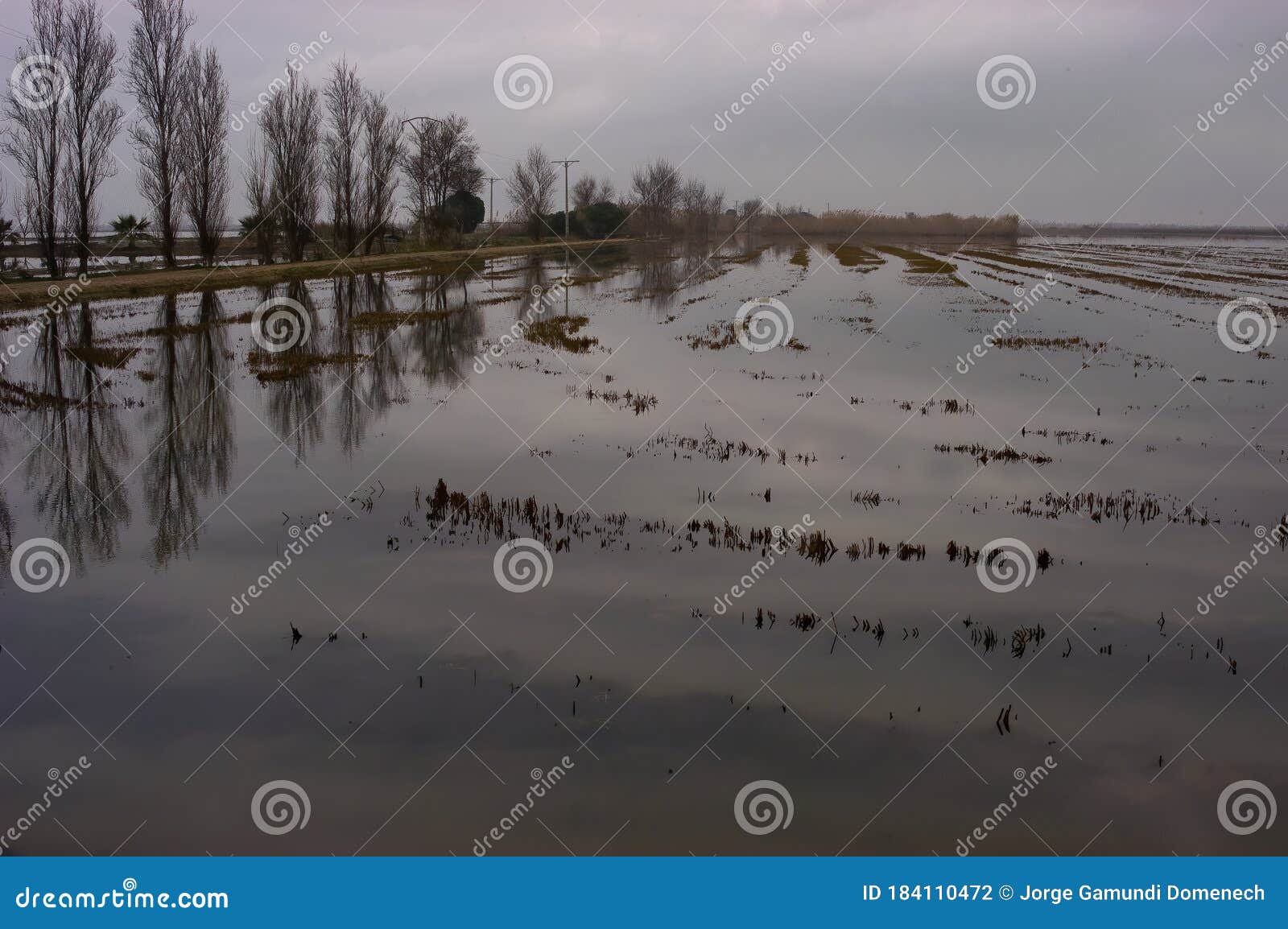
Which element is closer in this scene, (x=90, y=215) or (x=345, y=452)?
(x=345, y=452)

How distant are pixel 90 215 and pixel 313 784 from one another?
4471 cm

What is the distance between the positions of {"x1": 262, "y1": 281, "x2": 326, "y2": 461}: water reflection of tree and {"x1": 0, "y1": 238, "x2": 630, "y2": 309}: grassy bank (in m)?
17.6

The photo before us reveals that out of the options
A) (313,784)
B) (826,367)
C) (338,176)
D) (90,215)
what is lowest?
(313,784)

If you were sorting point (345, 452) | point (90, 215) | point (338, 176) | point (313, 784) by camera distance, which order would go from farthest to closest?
point (338, 176) → point (90, 215) → point (345, 452) → point (313, 784)

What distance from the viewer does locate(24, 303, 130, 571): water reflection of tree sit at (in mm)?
11891

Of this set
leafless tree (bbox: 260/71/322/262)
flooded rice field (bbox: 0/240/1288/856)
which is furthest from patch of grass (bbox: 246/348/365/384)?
leafless tree (bbox: 260/71/322/262)

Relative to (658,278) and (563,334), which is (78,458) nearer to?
(563,334)

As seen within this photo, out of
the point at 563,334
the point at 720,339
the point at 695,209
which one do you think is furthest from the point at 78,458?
the point at 695,209

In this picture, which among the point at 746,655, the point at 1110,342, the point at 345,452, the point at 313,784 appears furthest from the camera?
the point at 1110,342

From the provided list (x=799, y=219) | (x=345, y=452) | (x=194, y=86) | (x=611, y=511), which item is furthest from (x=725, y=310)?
(x=799, y=219)

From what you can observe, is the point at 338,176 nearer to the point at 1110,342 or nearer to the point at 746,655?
the point at 1110,342

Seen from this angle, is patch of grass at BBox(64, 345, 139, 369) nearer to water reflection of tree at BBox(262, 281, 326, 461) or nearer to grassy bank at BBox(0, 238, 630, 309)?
water reflection of tree at BBox(262, 281, 326, 461)

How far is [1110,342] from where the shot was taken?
97.6ft

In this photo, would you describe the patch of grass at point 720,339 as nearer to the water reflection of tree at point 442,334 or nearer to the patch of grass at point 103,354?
the water reflection of tree at point 442,334
